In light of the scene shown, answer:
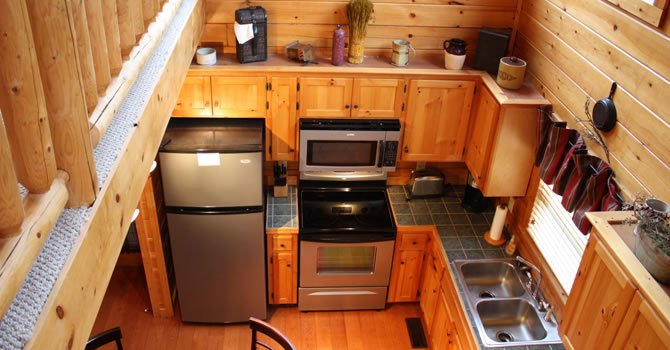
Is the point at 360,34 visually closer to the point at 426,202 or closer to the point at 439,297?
the point at 426,202

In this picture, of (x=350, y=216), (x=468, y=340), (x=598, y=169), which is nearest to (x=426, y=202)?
(x=350, y=216)

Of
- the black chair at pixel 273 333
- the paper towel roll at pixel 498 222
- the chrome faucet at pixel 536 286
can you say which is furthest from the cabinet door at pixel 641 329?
the paper towel roll at pixel 498 222

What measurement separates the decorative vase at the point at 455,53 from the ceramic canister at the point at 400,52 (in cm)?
26

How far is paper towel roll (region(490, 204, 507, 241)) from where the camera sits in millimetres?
3840

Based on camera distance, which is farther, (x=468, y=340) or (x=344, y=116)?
(x=344, y=116)

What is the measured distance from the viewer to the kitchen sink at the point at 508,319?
3425 mm

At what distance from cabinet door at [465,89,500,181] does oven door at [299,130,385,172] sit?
0.62 m

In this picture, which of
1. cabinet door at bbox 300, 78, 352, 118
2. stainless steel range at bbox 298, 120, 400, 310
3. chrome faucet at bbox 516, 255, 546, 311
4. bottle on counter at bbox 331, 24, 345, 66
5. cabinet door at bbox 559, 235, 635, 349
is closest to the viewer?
cabinet door at bbox 559, 235, 635, 349

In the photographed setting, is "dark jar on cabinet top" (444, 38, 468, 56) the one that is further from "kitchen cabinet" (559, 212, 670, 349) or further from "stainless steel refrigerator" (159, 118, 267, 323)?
"kitchen cabinet" (559, 212, 670, 349)

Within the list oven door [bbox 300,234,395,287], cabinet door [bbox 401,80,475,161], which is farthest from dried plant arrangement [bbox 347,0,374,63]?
oven door [bbox 300,234,395,287]

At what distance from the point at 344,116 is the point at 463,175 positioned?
1.24 metres

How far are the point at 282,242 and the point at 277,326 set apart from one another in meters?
0.73

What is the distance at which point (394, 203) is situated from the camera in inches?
170

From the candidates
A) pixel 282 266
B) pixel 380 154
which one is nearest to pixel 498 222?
pixel 380 154
